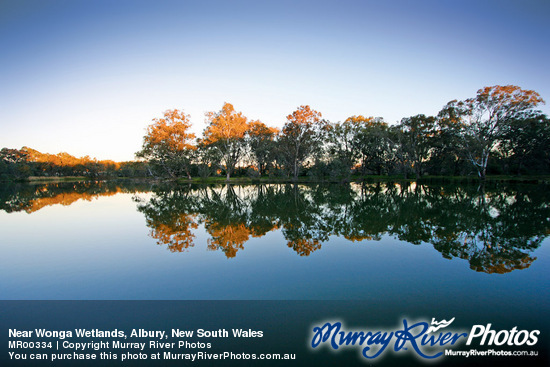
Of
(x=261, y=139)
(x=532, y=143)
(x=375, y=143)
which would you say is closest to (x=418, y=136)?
(x=375, y=143)

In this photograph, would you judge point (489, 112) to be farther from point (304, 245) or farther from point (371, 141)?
point (304, 245)

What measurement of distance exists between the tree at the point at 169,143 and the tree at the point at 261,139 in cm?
1278

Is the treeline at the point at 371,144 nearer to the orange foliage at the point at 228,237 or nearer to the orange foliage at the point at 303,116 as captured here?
the orange foliage at the point at 303,116

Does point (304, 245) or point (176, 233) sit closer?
point (304, 245)

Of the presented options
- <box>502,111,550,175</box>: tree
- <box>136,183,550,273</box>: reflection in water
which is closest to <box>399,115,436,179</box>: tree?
<box>502,111,550,175</box>: tree

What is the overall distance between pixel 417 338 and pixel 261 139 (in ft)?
172

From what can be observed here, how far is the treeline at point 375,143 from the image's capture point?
137ft

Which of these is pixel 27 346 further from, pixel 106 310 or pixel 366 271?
pixel 366 271

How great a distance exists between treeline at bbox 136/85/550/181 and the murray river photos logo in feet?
129

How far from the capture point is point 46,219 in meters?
12.1

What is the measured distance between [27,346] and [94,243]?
5.22 metres

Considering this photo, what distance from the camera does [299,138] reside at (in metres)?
45.4

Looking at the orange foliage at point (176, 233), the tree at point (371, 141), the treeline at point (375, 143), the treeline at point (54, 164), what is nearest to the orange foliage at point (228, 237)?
the orange foliage at point (176, 233)

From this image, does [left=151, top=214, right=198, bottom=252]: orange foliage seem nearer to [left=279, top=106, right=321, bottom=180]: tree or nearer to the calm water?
the calm water
